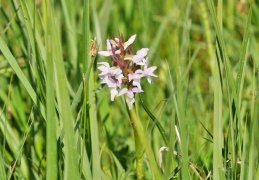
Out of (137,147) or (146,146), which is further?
(137,147)

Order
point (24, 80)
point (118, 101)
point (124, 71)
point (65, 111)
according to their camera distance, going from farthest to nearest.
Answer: point (118, 101)
point (24, 80)
point (124, 71)
point (65, 111)

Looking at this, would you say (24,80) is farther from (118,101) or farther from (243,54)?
(118,101)

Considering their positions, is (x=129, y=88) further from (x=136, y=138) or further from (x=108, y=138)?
(x=108, y=138)

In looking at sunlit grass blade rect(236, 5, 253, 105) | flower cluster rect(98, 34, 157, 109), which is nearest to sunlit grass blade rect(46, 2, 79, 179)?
flower cluster rect(98, 34, 157, 109)

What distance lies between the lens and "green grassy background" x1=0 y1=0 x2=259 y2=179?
124cm

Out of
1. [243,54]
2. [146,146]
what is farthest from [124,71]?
[243,54]

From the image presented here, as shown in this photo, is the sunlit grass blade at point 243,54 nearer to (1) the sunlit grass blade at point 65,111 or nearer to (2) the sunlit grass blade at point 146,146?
(2) the sunlit grass blade at point 146,146

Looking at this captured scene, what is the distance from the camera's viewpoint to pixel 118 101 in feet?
7.99

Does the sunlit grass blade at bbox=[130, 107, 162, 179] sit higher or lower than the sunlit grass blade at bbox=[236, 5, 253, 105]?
lower

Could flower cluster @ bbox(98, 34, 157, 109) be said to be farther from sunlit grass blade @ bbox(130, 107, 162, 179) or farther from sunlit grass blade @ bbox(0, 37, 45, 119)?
sunlit grass blade @ bbox(0, 37, 45, 119)

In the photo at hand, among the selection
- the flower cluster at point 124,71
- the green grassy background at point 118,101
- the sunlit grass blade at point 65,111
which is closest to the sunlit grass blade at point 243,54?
the green grassy background at point 118,101

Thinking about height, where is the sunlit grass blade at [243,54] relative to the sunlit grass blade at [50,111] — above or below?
above

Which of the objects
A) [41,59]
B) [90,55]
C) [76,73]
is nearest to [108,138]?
[76,73]

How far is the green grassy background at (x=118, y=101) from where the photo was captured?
124 centimetres
